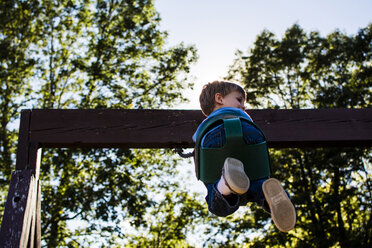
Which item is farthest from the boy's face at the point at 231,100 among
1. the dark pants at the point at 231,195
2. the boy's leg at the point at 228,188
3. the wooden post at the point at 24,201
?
the wooden post at the point at 24,201

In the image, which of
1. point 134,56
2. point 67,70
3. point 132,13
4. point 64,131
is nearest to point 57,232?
point 67,70

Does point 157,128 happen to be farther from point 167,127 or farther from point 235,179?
point 235,179

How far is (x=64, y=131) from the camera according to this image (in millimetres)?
A: 2852

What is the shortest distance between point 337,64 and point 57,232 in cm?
999

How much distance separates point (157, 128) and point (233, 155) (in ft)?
2.50

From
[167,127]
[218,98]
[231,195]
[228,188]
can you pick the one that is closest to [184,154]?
[167,127]

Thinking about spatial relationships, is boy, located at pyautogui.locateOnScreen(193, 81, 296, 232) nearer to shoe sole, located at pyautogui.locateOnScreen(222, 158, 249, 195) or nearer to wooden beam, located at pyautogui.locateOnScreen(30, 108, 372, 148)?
shoe sole, located at pyautogui.locateOnScreen(222, 158, 249, 195)

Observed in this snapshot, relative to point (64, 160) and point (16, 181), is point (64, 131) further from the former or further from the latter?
point (64, 160)

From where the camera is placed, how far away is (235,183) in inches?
78.7

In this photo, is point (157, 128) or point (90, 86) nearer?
point (157, 128)

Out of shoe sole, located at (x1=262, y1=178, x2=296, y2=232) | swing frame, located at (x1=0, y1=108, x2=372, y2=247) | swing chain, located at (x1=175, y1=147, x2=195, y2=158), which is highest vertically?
swing frame, located at (x1=0, y1=108, x2=372, y2=247)

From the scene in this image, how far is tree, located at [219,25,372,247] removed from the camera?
11148mm

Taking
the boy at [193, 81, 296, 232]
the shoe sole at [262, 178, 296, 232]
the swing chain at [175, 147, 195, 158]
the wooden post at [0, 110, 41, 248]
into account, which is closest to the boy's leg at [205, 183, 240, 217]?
the boy at [193, 81, 296, 232]

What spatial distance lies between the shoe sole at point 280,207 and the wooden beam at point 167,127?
0.79m
